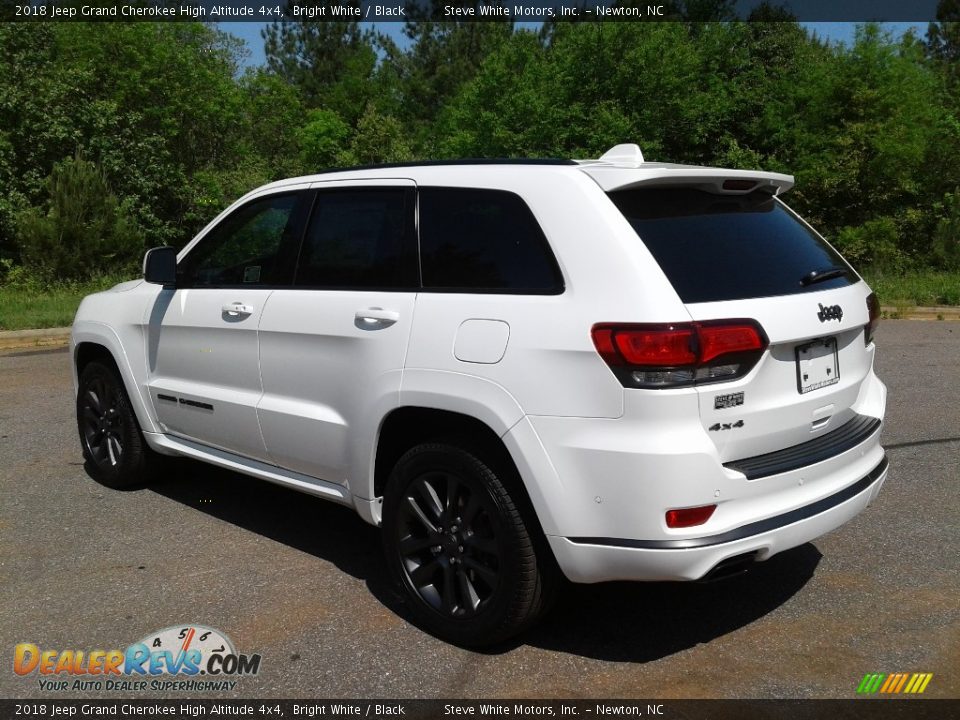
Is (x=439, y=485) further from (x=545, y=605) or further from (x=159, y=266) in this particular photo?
(x=159, y=266)

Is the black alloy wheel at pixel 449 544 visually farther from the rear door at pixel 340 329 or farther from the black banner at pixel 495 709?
the black banner at pixel 495 709

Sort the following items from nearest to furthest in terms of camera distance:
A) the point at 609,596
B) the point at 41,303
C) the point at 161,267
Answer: the point at 609,596, the point at 161,267, the point at 41,303

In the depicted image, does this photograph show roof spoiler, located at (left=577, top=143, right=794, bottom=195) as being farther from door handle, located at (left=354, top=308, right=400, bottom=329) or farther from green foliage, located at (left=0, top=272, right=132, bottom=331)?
green foliage, located at (left=0, top=272, right=132, bottom=331)

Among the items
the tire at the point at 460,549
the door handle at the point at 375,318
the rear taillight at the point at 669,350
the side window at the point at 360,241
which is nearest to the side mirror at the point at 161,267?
the side window at the point at 360,241

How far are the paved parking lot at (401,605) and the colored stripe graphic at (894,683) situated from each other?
0.04 metres

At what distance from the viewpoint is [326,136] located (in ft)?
149

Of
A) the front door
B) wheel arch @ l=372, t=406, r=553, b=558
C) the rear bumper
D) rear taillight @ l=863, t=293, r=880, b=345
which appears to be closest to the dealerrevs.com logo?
wheel arch @ l=372, t=406, r=553, b=558

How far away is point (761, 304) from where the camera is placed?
326 cm

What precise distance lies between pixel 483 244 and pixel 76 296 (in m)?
16.9

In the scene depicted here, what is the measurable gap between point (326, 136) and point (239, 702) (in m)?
44.2

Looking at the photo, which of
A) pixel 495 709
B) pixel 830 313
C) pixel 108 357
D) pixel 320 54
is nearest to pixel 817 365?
pixel 830 313

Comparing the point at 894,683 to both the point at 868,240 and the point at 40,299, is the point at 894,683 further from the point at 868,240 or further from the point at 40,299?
the point at 868,240

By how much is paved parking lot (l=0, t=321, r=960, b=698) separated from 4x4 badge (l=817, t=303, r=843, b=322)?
125 cm

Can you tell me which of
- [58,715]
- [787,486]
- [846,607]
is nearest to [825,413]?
[787,486]
